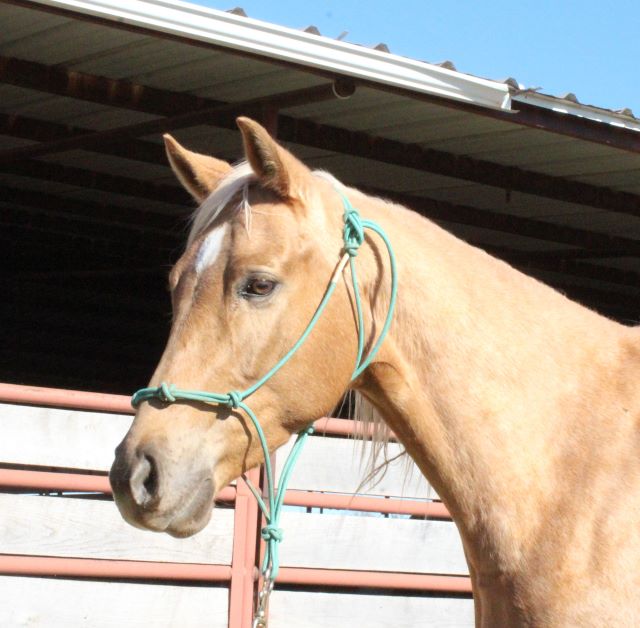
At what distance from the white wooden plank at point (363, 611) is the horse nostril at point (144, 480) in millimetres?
2729

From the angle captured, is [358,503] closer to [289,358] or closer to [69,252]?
[289,358]

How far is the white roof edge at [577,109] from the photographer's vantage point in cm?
481

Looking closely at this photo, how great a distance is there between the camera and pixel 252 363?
91.4 inches

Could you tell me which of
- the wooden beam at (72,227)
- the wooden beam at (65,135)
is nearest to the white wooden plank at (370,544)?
the wooden beam at (65,135)

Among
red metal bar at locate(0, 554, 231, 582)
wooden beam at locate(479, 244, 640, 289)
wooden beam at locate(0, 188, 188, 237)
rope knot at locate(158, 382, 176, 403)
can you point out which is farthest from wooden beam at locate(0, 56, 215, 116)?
wooden beam at locate(479, 244, 640, 289)

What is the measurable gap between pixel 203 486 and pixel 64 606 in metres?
2.43

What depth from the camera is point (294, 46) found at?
426cm

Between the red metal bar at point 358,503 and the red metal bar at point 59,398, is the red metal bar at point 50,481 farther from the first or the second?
the red metal bar at point 358,503

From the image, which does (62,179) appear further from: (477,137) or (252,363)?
(252,363)

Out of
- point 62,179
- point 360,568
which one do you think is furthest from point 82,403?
point 62,179

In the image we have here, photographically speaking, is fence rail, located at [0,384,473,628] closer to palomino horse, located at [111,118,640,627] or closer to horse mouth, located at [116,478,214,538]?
palomino horse, located at [111,118,640,627]

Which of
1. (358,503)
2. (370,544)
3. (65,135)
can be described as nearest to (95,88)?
(65,135)

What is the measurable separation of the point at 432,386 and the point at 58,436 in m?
2.51

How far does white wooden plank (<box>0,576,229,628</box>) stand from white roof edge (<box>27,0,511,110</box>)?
232 cm
